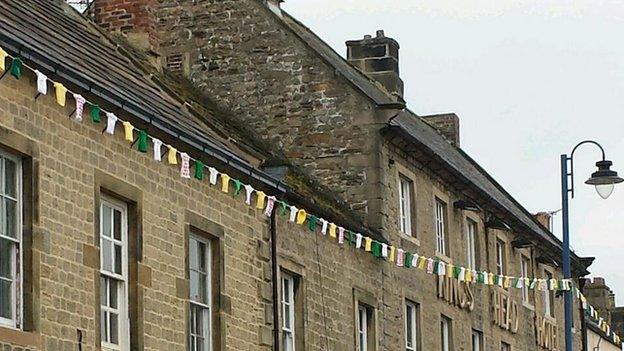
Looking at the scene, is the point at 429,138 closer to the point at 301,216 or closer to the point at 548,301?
the point at 548,301

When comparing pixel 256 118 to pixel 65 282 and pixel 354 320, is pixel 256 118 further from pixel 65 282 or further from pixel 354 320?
pixel 65 282

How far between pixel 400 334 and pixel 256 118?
4.91 metres

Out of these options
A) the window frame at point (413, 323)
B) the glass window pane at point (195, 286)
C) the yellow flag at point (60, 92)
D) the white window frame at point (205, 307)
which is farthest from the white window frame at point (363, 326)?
the yellow flag at point (60, 92)

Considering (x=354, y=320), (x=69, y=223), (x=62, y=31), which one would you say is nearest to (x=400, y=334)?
(x=354, y=320)

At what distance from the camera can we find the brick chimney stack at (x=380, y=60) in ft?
120

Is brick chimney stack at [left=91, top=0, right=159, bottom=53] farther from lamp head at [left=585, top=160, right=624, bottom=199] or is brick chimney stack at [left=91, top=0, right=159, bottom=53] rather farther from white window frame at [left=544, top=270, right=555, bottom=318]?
white window frame at [left=544, top=270, right=555, bottom=318]

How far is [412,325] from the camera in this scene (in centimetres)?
3288

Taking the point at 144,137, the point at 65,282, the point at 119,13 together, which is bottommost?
the point at 65,282

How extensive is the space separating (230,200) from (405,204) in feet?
31.9

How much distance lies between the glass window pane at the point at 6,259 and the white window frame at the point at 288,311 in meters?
8.31

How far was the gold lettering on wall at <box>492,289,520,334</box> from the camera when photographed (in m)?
38.7

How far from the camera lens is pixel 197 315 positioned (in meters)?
23.1

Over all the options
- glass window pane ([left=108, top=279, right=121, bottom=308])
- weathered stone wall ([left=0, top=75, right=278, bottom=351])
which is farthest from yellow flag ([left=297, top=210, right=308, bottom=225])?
glass window pane ([left=108, top=279, right=121, bottom=308])

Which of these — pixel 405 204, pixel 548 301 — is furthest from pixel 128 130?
pixel 548 301
